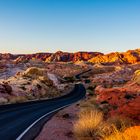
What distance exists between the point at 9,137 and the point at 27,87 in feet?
132

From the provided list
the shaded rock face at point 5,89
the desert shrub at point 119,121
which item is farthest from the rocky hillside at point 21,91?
the desert shrub at point 119,121

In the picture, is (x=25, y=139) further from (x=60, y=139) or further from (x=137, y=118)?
(x=137, y=118)

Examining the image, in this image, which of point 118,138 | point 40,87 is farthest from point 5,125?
point 40,87

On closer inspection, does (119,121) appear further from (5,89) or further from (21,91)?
(21,91)

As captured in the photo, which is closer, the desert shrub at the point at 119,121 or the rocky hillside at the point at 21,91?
the desert shrub at the point at 119,121

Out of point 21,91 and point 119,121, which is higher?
point 119,121

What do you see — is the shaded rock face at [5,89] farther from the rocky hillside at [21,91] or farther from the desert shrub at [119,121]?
the desert shrub at [119,121]

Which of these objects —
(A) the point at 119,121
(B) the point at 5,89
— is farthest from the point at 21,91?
(A) the point at 119,121

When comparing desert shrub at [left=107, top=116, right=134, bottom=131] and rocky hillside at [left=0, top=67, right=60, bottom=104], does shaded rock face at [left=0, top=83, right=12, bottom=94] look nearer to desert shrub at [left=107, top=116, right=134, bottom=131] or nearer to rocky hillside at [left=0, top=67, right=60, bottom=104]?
rocky hillside at [left=0, top=67, right=60, bottom=104]

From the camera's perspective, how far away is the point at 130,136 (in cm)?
A: 919

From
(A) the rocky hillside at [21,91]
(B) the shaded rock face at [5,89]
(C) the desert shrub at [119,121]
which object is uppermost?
(C) the desert shrub at [119,121]

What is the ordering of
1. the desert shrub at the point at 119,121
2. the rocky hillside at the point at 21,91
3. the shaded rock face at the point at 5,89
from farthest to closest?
the shaded rock face at the point at 5,89 → the rocky hillside at the point at 21,91 → the desert shrub at the point at 119,121

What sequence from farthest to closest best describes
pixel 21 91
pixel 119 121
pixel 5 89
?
pixel 21 91
pixel 5 89
pixel 119 121

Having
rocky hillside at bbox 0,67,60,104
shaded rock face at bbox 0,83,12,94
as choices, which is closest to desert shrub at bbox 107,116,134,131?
rocky hillside at bbox 0,67,60,104
